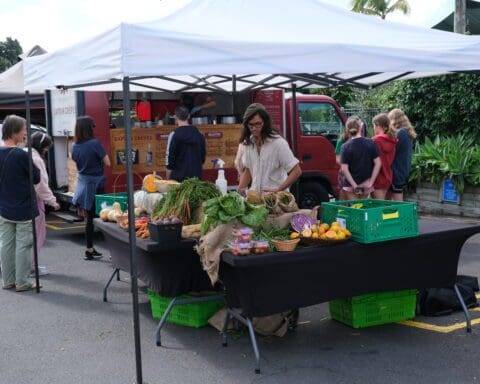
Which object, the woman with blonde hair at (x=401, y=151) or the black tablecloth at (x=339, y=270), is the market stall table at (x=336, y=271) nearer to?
the black tablecloth at (x=339, y=270)

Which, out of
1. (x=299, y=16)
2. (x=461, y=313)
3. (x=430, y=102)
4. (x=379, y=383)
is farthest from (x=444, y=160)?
(x=379, y=383)

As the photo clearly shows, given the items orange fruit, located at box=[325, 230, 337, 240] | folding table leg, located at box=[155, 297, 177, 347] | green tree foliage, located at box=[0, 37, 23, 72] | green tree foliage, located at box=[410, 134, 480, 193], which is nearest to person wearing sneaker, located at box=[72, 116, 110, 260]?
folding table leg, located at box=[155, 297, 177, 347]

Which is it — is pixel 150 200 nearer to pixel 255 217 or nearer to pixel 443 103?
pixel 255 217

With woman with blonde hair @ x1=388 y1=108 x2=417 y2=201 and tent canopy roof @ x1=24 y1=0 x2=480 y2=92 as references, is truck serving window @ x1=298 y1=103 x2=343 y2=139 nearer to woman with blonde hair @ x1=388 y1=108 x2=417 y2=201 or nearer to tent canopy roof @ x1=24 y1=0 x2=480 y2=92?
woman with blonde hair @ x1=388 y1=108 x2=417 y2=201

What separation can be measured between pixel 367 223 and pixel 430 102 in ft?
31.7

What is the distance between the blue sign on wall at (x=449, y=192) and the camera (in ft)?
34.7

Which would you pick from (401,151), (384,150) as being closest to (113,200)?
(384,150)

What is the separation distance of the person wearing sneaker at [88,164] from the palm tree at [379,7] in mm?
27258

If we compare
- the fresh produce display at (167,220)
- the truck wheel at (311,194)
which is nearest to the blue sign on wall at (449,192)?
the truck wheel at (311,194)

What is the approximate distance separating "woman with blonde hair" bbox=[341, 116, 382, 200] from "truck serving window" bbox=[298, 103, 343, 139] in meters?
2.51

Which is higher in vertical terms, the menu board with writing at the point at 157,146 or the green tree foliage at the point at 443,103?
the green tree foliage at the point at 443,103

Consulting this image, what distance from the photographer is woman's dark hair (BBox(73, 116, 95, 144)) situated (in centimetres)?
766

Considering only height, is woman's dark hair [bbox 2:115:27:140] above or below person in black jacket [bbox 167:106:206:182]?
above

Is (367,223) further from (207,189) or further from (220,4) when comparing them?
(220,4)
